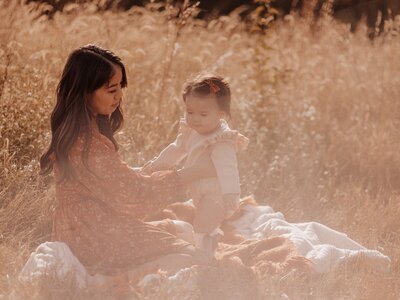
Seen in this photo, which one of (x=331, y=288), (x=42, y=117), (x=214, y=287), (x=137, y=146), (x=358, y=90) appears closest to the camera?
(x=214, y=287)

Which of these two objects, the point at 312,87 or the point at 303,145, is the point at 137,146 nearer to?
the point at 303,145

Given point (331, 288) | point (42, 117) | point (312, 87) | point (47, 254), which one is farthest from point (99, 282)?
point (312, 87)

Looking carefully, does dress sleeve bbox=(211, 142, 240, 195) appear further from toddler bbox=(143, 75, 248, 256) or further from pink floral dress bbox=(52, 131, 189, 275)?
pink floral dress bbox=(52, 131, 189, 275)

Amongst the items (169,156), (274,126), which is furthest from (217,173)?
(274,126)

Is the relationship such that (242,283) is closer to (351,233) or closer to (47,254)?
(47,254)

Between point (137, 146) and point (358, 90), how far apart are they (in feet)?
8.34

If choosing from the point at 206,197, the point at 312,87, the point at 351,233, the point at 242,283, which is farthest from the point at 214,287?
the point at 312,87

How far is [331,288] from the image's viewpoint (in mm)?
4023

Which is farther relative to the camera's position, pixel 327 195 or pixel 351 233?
pixel 327 195

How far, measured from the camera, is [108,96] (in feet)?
12.8

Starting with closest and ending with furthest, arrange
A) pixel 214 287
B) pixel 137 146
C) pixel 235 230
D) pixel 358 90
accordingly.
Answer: pixel 214 287
pixel 235 230
pixel 137 146
pixel 358 90

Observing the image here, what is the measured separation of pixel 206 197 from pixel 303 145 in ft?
7.31

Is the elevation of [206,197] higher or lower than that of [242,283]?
higher

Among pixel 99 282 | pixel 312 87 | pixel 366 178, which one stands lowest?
pixel 99 282
